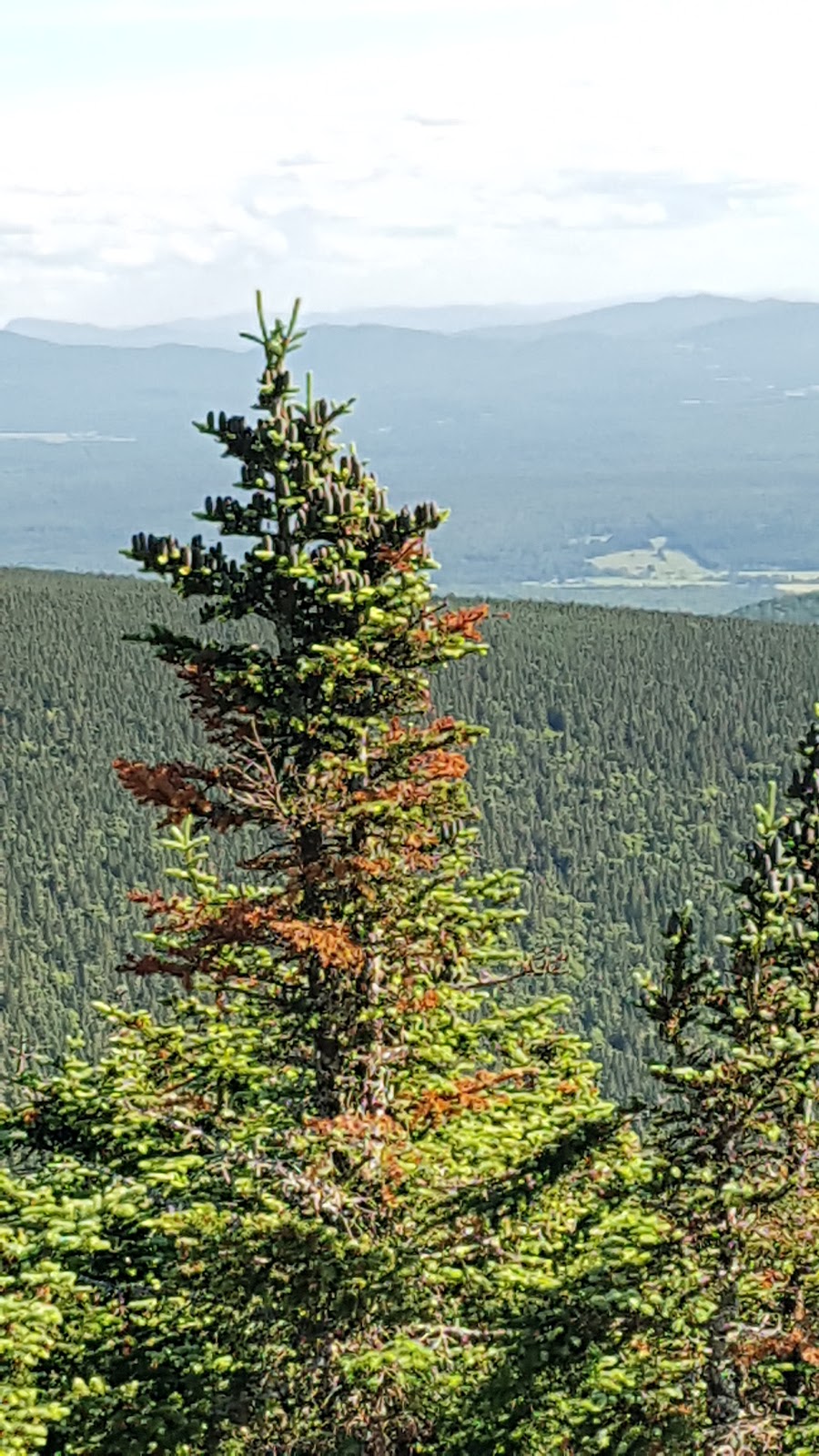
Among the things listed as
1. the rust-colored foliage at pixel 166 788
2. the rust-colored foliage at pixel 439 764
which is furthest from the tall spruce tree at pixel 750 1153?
the rust-colored foliage at pixel 166 788

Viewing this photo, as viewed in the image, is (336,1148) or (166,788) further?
(166,788)

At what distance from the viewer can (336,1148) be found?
68.4 ft

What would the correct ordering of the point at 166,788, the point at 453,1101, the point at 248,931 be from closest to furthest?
the point at 248,931 < the point at 166,788 < the point at 453,1101

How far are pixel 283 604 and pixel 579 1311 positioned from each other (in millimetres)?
8967

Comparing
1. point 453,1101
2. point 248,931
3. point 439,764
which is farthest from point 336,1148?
point 439,764

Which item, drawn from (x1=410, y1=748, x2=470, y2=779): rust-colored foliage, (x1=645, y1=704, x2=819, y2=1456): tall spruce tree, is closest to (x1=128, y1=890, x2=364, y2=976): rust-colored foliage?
(x1=410, y1=748, x2=470, y2=779): rust-colored foliage

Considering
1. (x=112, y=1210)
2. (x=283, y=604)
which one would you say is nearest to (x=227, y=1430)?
(x=112, y=1210)

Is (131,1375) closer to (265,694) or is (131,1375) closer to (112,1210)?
(112,1210)

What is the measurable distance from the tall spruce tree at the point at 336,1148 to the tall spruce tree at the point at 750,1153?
0.63 m

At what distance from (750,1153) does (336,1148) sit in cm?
471

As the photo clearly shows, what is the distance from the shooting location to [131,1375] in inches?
838

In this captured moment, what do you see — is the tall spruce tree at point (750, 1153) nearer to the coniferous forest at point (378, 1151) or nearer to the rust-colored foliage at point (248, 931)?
the coniferous forest at point (378, 1151)

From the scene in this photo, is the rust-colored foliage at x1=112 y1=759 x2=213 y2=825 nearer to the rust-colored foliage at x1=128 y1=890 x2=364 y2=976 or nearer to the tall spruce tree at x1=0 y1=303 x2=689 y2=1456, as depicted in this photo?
the tall spruce tree at x1=0 y1=303 x2=689 y2=1456

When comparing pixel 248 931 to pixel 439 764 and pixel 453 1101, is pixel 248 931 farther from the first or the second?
pixel 453 1101
